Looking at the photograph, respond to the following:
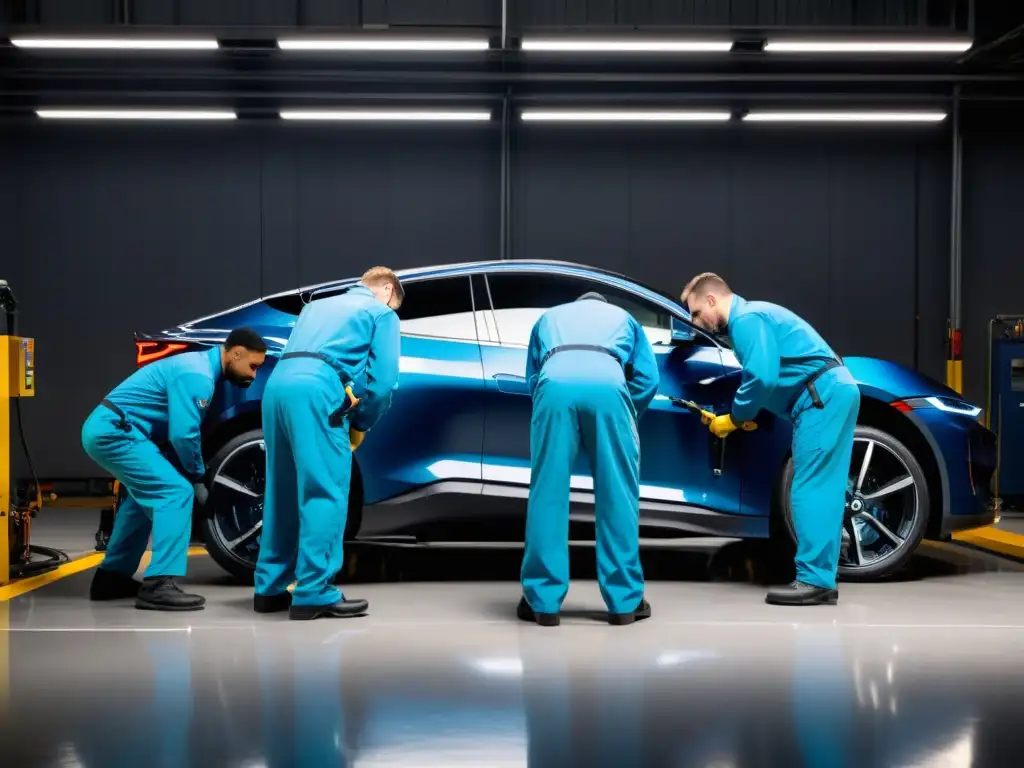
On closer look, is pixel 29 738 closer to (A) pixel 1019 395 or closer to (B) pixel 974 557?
(B) pixel 974 557

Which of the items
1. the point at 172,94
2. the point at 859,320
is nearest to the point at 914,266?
the point at 859,320

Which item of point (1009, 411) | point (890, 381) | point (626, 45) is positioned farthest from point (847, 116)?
point (890, 381)

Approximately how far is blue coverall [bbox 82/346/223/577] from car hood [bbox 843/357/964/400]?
10.9ft

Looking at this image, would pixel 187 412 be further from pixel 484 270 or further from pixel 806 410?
pixel 806 410

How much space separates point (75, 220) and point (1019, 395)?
9.36 meters

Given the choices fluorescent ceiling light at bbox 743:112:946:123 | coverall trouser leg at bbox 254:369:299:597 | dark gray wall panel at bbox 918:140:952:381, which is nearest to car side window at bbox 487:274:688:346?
coverall trouser leg at bbox 254:369:299:597

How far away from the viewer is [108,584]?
20.2 ft

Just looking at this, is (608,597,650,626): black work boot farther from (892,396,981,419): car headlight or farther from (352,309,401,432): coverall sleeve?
(892,396,981,419): car headlight

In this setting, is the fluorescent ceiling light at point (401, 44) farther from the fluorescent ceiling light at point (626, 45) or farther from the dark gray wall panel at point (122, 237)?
the dark gray wall panel at point (122, 237)

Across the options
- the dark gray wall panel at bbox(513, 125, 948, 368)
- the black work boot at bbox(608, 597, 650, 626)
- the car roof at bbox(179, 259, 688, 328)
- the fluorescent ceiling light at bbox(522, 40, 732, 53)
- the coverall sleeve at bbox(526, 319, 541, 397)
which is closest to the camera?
the black work boot at bbox(608, 597, 650, 626)

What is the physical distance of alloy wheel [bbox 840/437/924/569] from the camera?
629 centimetres

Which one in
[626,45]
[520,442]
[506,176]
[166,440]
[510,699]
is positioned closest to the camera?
[510,699]

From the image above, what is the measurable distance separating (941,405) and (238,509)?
3766 mm

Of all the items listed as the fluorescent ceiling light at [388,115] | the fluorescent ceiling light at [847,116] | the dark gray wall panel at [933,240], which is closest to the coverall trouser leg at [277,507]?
the fluorescent ceiling light at [388,115]
